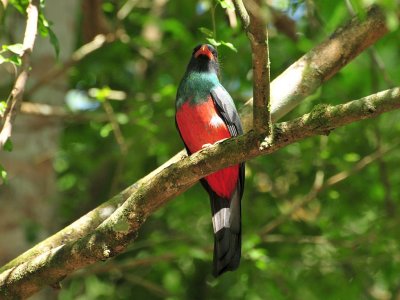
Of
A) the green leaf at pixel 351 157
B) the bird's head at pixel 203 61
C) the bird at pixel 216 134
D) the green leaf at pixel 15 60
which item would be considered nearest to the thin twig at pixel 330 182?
the green leaf at pixel 351 157

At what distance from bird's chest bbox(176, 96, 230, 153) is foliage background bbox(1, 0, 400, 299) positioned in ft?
1.76

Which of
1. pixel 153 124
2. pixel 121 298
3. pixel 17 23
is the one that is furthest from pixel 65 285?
pixel 17 23

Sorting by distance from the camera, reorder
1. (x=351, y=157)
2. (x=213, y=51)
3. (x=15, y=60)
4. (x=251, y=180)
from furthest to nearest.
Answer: (x=251, y=180) < (x=351, y=157) < (x=213, y=51) < (x=15, y=60)

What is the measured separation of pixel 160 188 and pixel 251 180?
3033 mm

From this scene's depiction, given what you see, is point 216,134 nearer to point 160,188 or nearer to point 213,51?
point 213,51

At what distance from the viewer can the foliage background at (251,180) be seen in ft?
17.5

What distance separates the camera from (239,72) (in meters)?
5.73

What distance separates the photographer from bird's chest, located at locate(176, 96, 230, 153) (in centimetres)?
434

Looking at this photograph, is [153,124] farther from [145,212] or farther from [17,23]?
[145,212]

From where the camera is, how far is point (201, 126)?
435cm

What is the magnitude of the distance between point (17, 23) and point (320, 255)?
3.03 meters

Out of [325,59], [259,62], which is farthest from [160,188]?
[325,59]

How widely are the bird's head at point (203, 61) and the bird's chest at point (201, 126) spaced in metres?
0.50

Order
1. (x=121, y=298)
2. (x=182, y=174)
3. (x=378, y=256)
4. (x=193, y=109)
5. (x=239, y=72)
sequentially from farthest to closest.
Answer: (x=121, y=298) < (x=239, y=72) < (x=378, y=256) < (x=193, y=109) < (x=182, y=174)
